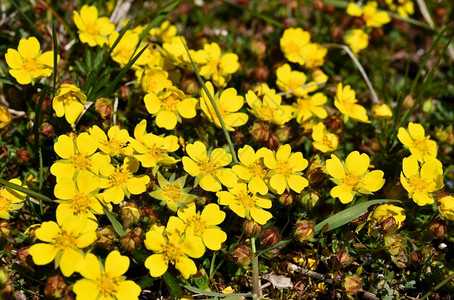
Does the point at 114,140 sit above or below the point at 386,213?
above

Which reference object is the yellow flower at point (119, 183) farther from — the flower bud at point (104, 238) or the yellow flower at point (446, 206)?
the yellow flower at point (446, 206)

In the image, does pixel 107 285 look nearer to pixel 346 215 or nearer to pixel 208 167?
pixel 208 167

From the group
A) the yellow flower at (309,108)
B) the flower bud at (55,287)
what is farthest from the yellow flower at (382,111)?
the flower bud at (55,287)

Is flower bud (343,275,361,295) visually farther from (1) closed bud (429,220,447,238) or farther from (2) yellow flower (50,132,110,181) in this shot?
(2) yellow flower (50,132,110,181)

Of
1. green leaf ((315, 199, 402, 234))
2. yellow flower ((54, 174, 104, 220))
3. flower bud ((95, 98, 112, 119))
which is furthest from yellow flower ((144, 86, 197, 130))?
green leaf ((315, 199, 402, 234))

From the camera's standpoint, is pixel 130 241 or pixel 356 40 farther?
pixel 356 40

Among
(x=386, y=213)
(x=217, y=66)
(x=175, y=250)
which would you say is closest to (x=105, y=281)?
(x=175, y=250)
